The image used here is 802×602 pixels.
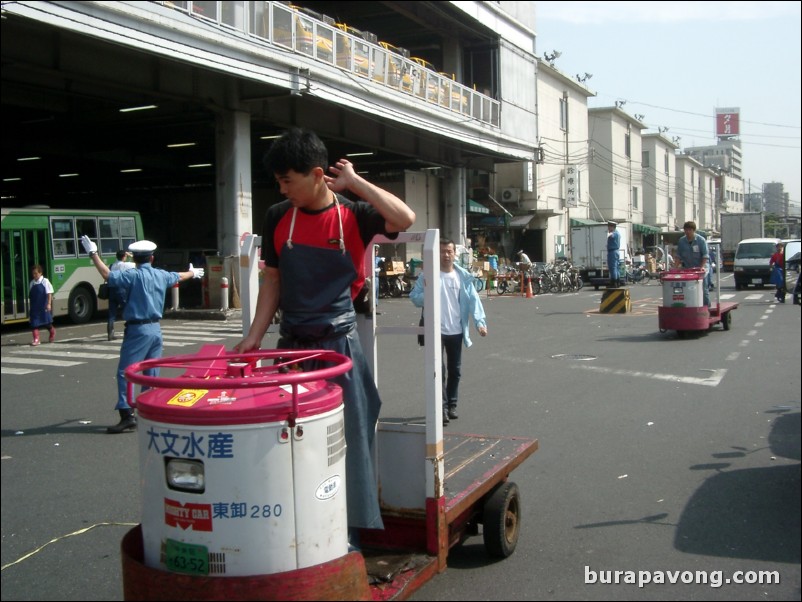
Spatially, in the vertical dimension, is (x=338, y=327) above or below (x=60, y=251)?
below

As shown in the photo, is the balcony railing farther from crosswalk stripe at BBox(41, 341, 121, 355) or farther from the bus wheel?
the bus wheel

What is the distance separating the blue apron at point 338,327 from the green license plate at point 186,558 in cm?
82

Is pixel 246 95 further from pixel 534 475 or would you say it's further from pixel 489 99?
pixel 534 475

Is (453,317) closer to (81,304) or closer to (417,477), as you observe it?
(417,477)

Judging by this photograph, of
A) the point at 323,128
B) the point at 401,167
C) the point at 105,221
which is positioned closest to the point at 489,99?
the point at 401,167

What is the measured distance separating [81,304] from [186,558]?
64.2 ft

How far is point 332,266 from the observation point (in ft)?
10.7

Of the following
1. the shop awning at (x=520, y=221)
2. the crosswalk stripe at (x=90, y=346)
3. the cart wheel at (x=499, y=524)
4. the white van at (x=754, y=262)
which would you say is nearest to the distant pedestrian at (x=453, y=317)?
the cart wheel at (x=499, y=524)

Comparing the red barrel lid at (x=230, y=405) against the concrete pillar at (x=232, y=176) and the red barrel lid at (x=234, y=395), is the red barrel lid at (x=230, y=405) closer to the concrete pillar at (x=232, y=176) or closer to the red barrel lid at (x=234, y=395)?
the red barrel lid at (x=234, y=395)

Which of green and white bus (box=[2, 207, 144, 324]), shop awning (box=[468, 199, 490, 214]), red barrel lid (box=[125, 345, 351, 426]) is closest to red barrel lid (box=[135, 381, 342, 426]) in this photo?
red barrel lid (box=[125, 345, 351, 426])

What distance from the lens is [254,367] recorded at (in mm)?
2963

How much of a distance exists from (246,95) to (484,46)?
1547 centimetres

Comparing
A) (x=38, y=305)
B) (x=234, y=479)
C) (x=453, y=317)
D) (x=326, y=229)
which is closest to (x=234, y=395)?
(x=234, y=479)

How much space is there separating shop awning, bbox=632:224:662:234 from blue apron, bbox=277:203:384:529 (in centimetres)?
6026
